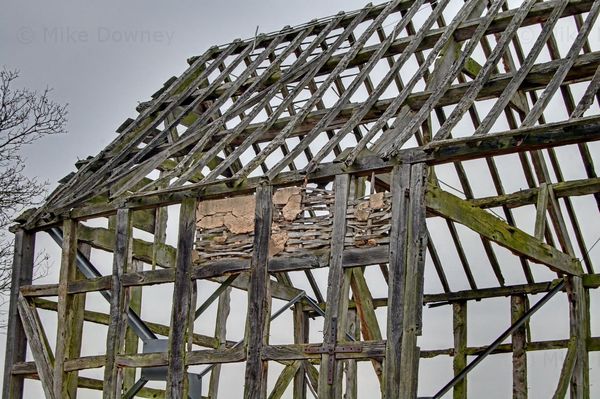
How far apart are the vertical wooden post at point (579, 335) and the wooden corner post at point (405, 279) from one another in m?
5.58

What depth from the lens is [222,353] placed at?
46.3ft

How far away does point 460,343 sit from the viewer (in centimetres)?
1928

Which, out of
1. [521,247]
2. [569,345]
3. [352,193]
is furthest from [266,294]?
[569,345]

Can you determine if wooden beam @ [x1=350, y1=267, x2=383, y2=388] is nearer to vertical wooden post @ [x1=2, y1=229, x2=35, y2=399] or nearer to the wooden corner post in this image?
the wooden corner post

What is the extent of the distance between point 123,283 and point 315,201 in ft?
10.6

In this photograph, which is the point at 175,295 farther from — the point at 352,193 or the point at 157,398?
the point at 157,398

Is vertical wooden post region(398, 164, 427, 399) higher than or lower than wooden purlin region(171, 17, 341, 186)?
lower

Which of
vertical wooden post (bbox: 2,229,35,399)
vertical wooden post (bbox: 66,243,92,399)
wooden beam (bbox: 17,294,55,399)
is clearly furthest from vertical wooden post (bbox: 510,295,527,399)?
vertical wooden post (bbox: 2,229,35,399)

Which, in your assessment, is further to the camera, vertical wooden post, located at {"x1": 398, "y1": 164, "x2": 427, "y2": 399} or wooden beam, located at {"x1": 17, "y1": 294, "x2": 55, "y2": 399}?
wooden beam, located at {"x1": 17, "y1": 294, "x2": 55, "y2": 399}

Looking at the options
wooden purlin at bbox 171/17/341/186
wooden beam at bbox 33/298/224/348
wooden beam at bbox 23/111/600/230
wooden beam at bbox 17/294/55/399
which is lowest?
wooden beam at bbox 17/294/55/399

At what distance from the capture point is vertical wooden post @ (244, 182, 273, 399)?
1366 centimetres

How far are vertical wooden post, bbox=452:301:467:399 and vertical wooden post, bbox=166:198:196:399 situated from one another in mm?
6305

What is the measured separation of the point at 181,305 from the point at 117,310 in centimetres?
115

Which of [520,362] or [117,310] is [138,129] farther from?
[520,362]
